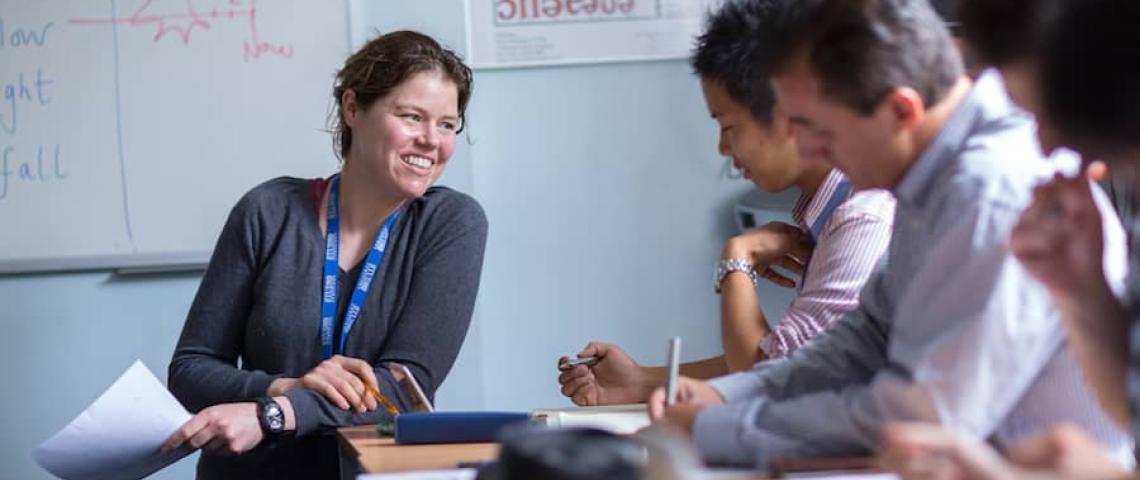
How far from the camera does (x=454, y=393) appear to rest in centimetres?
369

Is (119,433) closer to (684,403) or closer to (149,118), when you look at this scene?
(684,403)

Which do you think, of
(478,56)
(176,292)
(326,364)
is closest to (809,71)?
(326,364)

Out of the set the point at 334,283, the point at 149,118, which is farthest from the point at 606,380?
the point at 149,118

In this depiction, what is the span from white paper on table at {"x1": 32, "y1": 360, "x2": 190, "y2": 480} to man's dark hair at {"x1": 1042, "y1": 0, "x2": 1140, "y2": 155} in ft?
4.55

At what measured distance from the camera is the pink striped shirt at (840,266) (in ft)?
6.71

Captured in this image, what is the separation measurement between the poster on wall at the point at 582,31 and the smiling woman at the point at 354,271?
855 millimetres

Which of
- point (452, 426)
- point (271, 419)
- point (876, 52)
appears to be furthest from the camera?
point (271, 419)

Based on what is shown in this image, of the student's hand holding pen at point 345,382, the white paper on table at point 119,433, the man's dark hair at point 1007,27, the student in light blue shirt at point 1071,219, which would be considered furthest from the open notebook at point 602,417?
the man's dark hair at point 1007,27

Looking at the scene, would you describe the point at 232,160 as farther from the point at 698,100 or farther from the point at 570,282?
the point at 698,100

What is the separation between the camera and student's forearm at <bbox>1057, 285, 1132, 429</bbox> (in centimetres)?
134

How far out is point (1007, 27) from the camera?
1320mm

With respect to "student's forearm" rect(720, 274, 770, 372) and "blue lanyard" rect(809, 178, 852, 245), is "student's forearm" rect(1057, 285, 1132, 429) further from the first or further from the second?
"student's forearm" rect(720, 274, 770, 372)

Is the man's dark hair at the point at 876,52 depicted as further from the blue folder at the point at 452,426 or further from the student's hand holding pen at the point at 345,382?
the student's hand holding pen at the point at 345,382

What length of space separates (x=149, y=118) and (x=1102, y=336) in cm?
273
